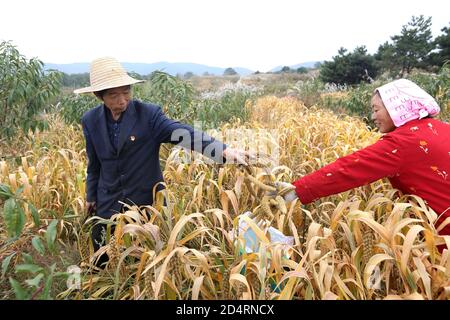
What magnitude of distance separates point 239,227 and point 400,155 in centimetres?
78

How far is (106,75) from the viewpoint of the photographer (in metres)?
1.74

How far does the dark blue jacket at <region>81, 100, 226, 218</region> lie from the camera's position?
1.82 meters

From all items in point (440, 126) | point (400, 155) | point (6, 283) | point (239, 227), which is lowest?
point (6, 283)

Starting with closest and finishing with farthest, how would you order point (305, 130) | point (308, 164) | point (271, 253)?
1. point (271, 253)
2. point (308, 164)
3. point (305, 130)

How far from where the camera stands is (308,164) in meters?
2.69

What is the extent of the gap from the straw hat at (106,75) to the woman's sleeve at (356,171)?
1011 millimetres

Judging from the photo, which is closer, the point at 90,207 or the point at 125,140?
the point at 125,140

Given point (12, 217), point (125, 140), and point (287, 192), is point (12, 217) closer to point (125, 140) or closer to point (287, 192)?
point (125, 140)

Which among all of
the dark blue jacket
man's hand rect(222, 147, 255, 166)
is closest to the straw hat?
the dark blue jacket

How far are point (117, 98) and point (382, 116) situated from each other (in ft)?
4.31

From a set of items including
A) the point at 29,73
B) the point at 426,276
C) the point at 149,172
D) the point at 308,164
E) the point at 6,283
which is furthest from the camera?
the point at 29,73

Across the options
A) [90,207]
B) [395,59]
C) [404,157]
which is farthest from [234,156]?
[395,59]
